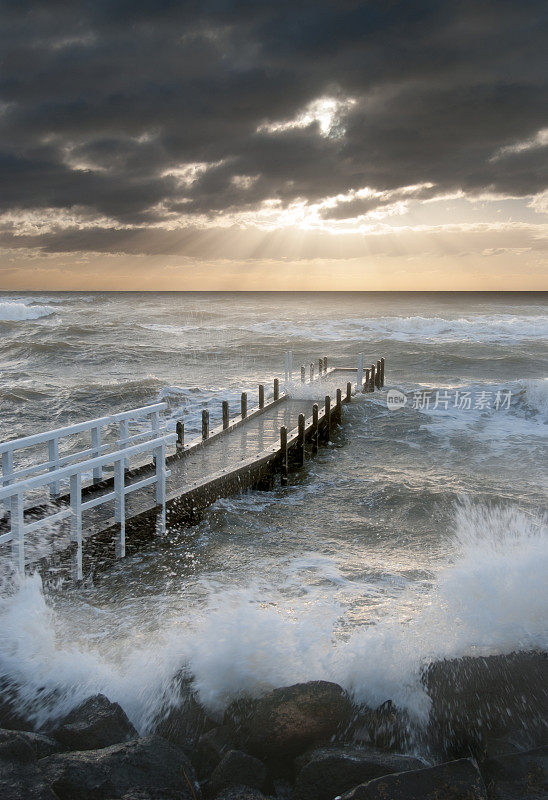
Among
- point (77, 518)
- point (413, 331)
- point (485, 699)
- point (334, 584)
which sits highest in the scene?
point (413, 331)

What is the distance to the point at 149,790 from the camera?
3.74 m

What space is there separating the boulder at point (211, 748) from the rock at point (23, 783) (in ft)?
3.82

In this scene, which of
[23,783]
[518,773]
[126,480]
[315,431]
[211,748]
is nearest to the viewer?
[23,783]

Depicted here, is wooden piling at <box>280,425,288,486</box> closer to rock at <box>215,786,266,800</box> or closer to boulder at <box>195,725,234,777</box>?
boulder at <box>195,725,234,777</box>

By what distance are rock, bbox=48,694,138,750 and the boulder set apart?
0.54 m

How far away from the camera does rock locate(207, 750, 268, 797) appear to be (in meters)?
3.92

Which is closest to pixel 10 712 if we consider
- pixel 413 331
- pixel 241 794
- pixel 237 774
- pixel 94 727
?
pixel 94 727

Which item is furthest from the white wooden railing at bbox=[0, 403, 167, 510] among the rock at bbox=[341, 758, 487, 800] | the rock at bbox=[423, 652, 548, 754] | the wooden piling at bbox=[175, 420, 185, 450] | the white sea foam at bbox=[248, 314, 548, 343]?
the white sea foam at bbox=[248, 314, 548, 343]

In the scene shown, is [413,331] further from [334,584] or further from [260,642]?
[260,642]

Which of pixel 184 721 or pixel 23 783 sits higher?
pixel 23 783

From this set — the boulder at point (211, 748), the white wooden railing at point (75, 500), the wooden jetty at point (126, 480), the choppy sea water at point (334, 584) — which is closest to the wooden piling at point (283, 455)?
the wooden jetty at point (126, 480)

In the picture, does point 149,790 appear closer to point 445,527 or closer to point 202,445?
point 445,527

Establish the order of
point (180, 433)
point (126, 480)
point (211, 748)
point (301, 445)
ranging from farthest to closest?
point (301, 445) → point (180, 433) → point (126, 480) → point (211, 748)

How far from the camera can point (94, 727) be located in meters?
4.29
